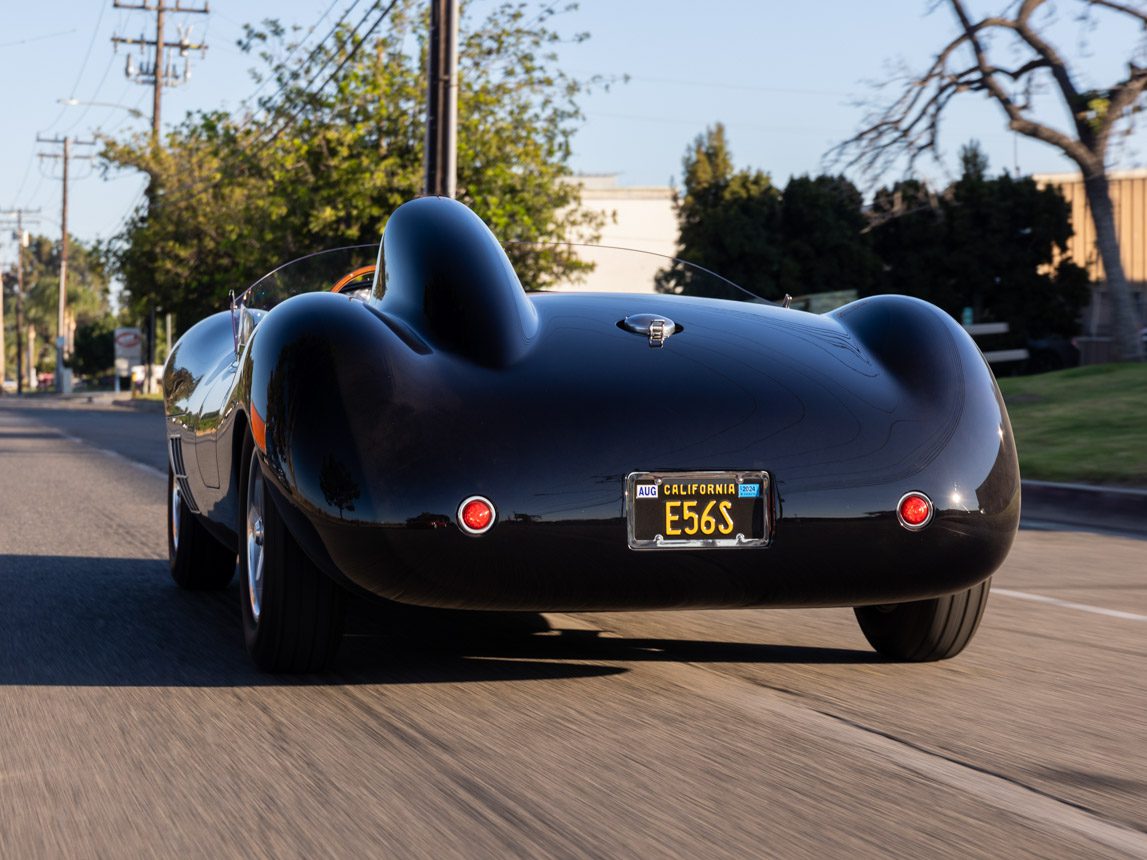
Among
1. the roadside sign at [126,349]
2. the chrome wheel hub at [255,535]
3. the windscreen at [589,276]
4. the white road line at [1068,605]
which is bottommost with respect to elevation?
the white road line at [1068,605]

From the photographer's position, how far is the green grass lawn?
472 inches

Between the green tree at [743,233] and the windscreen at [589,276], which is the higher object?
the green tree at [743,233]

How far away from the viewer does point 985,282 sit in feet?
165

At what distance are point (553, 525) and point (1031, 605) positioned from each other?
2924 millimetres

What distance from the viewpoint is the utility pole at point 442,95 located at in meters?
22.1

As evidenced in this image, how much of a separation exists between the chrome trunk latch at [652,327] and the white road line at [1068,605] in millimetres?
2371

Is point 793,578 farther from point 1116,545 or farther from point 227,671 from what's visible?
point 1116,545

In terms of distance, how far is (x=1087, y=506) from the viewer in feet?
35.5

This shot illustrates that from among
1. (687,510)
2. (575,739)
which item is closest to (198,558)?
(687,510)

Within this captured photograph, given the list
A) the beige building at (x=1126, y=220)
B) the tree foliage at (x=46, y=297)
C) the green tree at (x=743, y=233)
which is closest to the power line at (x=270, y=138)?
the green tree at (x=743, y=233)

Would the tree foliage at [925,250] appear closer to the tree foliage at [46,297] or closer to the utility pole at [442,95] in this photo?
the utility pole at [442,95]

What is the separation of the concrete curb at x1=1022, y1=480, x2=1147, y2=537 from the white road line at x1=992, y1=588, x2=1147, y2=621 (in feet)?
11.1

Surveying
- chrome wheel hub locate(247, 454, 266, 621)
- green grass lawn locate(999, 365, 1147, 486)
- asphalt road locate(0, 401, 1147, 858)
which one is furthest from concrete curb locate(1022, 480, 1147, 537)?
chrome wheel hub locate(247, 454, 266, 621)

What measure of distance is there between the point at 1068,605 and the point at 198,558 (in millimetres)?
3335
